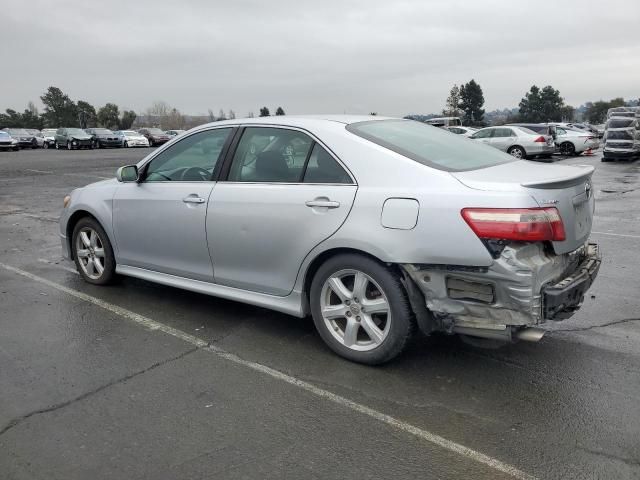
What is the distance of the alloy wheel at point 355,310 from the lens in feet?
11.9

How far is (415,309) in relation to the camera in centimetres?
346

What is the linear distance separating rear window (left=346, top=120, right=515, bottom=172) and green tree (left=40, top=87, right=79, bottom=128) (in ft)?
334

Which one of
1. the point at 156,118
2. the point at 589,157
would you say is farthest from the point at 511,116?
the point at 589,157

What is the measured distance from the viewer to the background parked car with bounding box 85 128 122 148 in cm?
4122

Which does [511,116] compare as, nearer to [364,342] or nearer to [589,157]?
[589,157]

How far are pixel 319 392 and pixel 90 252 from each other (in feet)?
10.6

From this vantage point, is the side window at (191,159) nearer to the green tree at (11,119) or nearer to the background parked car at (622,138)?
the background parked car at (622,138)

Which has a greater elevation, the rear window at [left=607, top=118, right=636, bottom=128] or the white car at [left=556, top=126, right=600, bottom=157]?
the rear window at [left=607, top=118, right=636, bottom=128]

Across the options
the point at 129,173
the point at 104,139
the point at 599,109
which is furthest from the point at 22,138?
the point at 599,109

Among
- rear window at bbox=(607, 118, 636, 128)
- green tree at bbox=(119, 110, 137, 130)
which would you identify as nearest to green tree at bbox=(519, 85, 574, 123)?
green tree at bbox=(119, 110, 137, 130)

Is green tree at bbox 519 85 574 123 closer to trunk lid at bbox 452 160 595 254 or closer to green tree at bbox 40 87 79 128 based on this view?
green tree at bbox 40 87 79 128

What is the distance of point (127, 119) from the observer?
96.6m

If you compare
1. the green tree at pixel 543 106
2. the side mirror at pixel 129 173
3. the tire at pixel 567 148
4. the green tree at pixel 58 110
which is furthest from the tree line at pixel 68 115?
the side mirror at pixel 129 173

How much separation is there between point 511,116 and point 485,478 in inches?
4249
